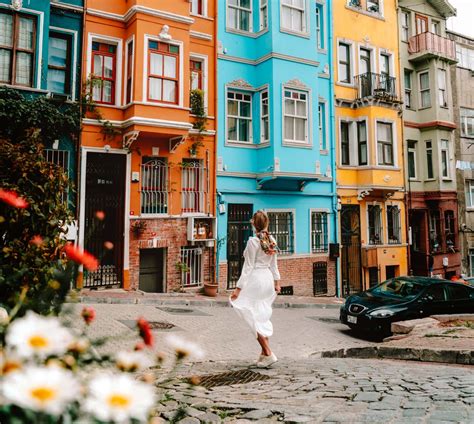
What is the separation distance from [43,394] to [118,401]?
0.54 feet

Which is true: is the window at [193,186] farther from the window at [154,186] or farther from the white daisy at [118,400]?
the white daisy at [118,400]

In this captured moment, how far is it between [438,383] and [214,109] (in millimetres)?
13842

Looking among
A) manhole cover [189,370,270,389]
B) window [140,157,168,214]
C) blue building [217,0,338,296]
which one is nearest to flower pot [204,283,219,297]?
blue building [217,0,338,296]

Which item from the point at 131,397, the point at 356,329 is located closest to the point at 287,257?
the point at 356,329

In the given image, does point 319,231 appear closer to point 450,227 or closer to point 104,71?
point 450,227

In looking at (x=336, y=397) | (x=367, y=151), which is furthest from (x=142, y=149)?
(x=336, y=397)

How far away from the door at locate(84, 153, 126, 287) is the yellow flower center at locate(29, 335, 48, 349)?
45.5 ft

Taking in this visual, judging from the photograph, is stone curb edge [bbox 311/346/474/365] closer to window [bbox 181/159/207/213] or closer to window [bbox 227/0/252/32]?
window [bbox 181/159/207/213]

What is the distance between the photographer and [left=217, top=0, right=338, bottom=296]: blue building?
682 inches

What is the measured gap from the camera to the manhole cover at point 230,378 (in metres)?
5.58

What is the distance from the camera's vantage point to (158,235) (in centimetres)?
1526

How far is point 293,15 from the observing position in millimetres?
18562

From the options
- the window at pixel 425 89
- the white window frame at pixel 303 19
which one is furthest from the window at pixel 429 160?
the white window frame at pixel 303 19

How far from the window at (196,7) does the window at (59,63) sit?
5.14 m
